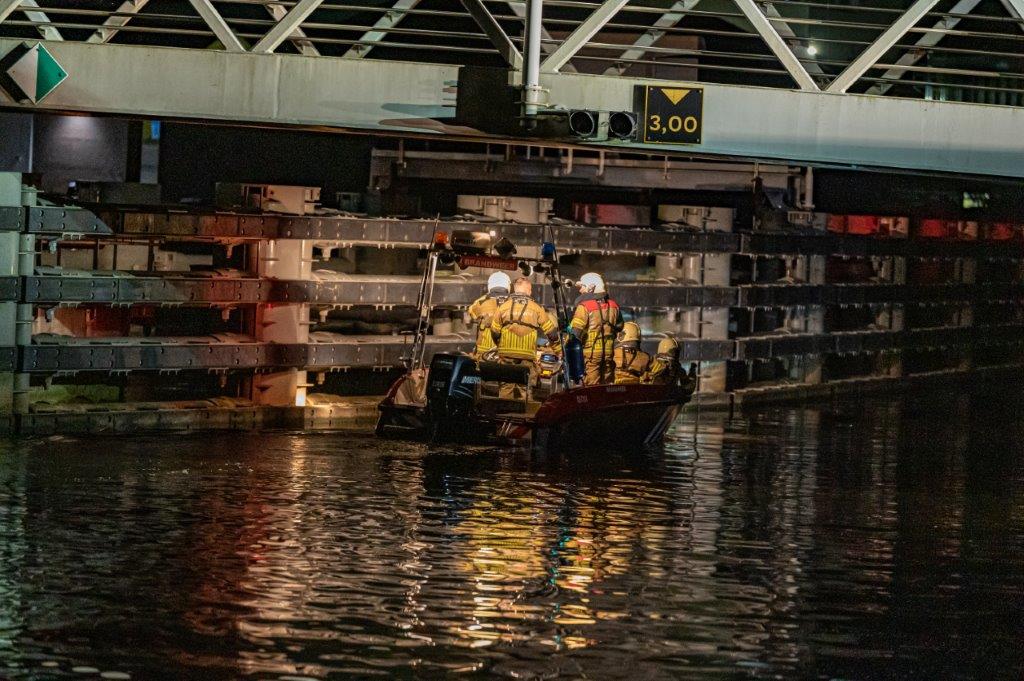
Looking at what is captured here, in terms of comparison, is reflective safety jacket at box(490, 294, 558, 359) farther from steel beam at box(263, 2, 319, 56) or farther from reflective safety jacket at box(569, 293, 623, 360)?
steel beam at box(263, 2, 319, 56)

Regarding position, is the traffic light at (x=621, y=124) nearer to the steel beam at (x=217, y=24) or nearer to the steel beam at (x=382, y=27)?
the steel beam at (x=382, y=27)

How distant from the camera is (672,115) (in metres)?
15.8

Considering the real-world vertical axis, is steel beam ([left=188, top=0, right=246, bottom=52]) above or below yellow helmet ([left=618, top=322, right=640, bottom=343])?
above

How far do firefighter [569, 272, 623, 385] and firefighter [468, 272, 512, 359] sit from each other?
2.73ft

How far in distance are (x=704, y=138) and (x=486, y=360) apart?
379 centimetres

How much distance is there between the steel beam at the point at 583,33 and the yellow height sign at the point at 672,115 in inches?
33.9

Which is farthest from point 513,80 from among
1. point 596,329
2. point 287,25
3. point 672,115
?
point 596,329

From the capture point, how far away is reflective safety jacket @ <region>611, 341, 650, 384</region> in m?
19.5

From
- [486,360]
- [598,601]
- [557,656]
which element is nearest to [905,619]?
[598,601]

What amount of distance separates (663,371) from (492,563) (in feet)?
26.1

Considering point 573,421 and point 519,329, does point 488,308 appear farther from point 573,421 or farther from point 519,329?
point 573,421

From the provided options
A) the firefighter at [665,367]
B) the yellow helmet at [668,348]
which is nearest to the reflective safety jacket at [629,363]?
the firefighter at [665,367]

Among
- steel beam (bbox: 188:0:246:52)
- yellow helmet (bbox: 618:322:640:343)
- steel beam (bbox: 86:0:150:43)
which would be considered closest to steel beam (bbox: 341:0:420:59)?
steel beam (bbox: 188:0:246:52)

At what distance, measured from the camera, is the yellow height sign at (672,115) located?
1581cm
